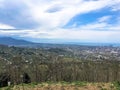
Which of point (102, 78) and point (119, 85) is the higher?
point (119, 85)

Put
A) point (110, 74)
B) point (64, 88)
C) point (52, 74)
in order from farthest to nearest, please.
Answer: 1. point (52, 74)
2. point (110, 74)
3. point (64, 88)

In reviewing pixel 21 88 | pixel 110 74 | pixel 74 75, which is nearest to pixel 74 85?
pixel 21 88

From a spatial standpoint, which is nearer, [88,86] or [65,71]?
[88,86]

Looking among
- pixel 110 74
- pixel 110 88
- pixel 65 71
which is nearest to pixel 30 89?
pixel 110 88

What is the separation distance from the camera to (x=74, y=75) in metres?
62.5

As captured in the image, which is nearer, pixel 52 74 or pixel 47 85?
pixel 47 85

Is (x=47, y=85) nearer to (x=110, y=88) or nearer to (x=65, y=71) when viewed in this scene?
(x=110, y=88)

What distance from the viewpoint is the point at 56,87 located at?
16.3 meters

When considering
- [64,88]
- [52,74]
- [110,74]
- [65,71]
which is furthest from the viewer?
[65,71]

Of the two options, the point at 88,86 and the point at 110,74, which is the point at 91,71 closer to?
the point at 110,74

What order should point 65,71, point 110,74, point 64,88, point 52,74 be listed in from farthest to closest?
1. point 65,71
2. point 52,74
3. point 110,74
4. point 64,88

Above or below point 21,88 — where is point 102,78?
below

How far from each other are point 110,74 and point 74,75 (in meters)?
10.1

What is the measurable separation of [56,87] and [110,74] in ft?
137
